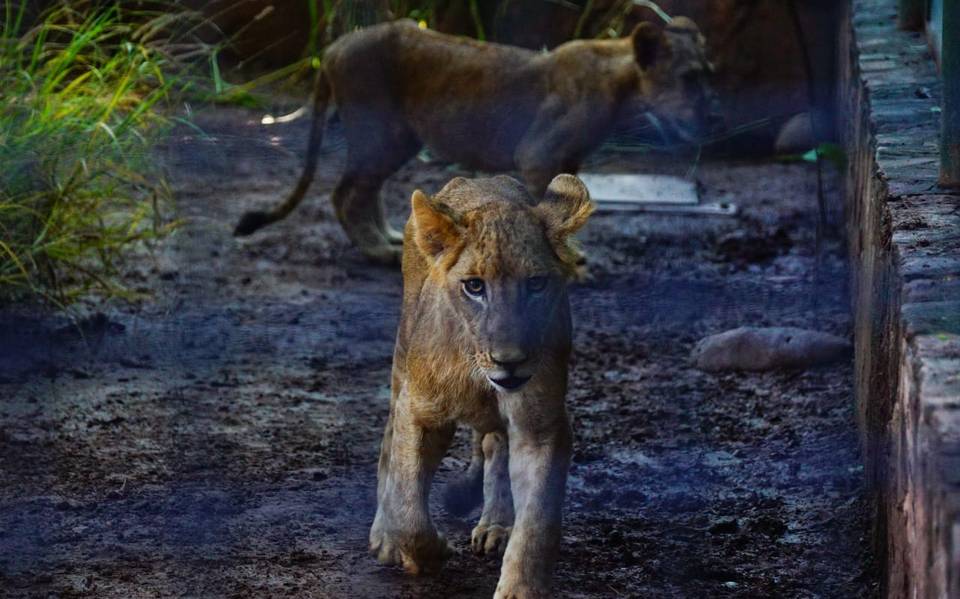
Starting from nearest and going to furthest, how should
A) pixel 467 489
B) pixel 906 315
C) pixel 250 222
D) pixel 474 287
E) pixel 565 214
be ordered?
pixel 906 315 → pixel 474 287 → pixel 565 214 → pixel 467 489 → pixel 250 222

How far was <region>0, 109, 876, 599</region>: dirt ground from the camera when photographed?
289 cm

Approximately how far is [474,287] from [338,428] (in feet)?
4.24

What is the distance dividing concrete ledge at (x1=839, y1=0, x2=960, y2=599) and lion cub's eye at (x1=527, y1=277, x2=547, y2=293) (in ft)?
1.95

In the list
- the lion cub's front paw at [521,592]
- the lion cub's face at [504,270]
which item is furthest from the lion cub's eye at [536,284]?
the lion cub's front paw at [521,592]

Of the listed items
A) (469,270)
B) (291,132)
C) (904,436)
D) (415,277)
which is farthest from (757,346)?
(291,132)

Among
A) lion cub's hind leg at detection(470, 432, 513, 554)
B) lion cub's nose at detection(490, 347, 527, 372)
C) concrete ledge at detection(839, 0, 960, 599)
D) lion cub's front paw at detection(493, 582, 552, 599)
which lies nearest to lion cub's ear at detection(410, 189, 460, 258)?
lion cub's nose at detection(490, 347, 527, 372)

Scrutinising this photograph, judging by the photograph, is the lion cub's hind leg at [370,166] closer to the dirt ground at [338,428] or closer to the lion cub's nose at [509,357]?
the dirt ground at [338,428]

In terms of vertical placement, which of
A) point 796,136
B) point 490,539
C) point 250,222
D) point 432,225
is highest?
point 796,136

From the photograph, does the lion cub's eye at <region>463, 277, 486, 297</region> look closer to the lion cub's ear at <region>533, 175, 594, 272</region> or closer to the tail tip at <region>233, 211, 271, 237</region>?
the lion cub's ear at <region>533, 175, 594, 272</region>

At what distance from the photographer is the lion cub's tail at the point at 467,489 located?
126 inches

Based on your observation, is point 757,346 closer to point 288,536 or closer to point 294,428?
point 294,428

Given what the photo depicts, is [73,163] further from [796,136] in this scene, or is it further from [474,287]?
[796,136]

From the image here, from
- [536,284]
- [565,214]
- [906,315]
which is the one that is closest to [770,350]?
[565,214]

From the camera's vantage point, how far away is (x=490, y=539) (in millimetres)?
3012
